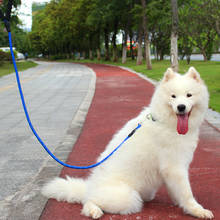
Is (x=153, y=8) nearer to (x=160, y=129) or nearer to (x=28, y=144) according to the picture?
(x=28, y=144)

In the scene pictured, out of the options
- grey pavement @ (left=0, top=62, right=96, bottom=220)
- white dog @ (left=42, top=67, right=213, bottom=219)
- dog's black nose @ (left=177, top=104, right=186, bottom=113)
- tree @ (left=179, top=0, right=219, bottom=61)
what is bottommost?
grey pavement @ (left=0, top=62, right=96, bottom=220)

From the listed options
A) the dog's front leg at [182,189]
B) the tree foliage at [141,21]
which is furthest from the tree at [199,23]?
the dog's front leg at [182,189]

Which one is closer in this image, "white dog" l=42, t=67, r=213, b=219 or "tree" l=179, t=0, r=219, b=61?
"white dog" l=42, t=67, r=213, b=219

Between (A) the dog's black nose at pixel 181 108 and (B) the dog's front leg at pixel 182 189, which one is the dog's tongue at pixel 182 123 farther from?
(B) the dog's front leg at pixel 182 189

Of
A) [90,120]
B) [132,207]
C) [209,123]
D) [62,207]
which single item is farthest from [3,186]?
[209,123]

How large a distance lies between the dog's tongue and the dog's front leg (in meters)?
0.38

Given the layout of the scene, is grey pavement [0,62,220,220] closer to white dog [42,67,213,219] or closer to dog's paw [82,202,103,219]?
dog's paw [82,202,103,219]

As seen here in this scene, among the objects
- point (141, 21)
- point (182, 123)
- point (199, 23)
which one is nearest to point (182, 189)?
point (182, 123)

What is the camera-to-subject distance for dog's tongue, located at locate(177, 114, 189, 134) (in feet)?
10.9

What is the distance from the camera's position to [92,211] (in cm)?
332

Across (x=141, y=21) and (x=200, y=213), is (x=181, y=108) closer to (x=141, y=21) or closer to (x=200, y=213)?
(x=200, y=213)

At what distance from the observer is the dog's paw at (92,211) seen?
130 inches

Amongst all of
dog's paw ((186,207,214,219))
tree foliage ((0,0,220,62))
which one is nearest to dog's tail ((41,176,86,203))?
dog's paw ((186,207,214,219))

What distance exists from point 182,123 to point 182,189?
2.25 ft
